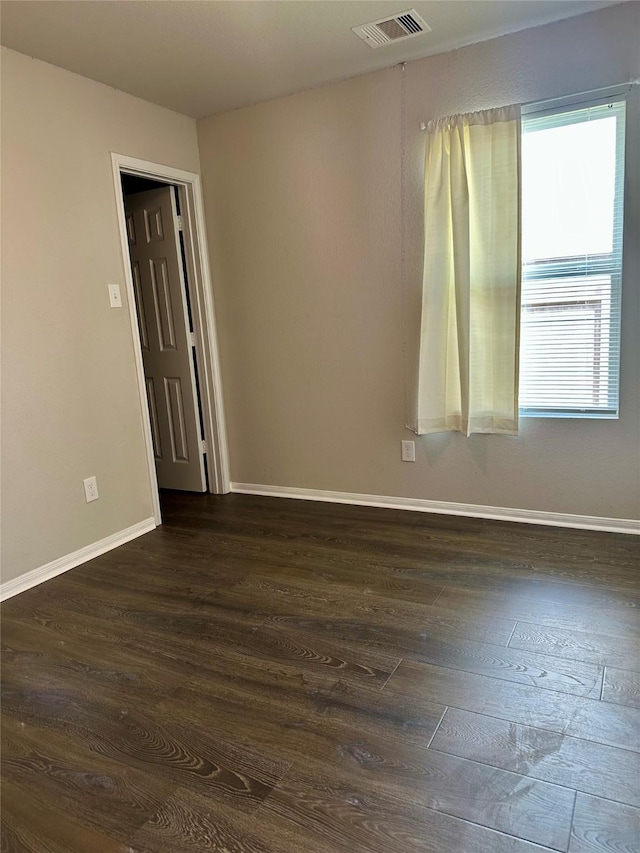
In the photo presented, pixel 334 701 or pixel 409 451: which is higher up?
pixel 409 451

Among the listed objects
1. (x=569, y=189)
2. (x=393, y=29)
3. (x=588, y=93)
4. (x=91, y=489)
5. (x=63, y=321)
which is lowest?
(x=91, y=489)

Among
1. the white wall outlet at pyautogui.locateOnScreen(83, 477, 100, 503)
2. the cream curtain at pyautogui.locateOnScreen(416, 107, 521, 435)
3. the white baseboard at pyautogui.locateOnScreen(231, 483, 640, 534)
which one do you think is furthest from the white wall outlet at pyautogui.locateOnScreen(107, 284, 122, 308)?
the cream curtain at pyautogui.locateOnScreen(416, 107, 521, 435)

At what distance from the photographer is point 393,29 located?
2.70m

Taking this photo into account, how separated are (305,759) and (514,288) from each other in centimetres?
234

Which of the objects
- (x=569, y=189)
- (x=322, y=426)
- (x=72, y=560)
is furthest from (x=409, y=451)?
(x=72, y=560)

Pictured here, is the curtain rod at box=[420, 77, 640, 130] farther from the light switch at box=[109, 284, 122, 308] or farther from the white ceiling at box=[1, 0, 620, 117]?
the light switch at box=[109, 284, 122, 308]

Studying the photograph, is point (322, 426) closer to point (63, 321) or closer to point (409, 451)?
point (409, 451)

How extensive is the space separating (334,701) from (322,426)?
2.10 m

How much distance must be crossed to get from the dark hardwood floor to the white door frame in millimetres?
1136

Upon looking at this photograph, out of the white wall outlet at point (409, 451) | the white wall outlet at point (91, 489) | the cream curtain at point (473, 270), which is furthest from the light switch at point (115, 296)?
the white wall outlet at point (409, 451)

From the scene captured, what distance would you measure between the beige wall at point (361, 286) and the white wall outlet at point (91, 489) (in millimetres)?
1155

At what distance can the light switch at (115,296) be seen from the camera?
3240 mm

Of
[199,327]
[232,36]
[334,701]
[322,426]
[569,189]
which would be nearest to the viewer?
[334,701]

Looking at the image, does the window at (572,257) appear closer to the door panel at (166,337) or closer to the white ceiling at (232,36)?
the white ceiling at (232,36)
